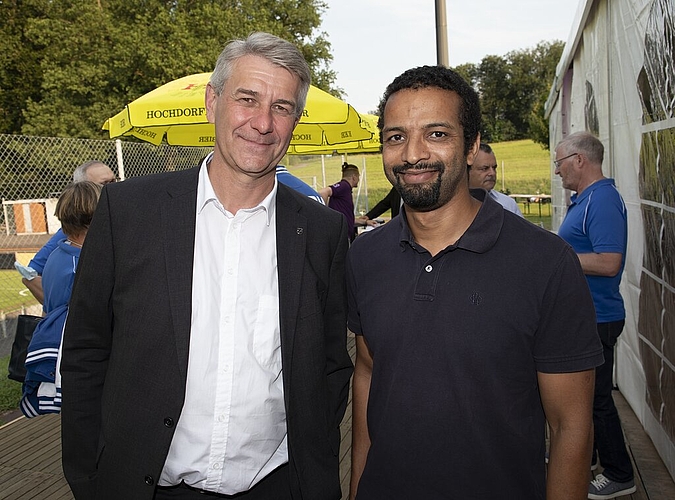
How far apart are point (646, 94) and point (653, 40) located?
0.38 m

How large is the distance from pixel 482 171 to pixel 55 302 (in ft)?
10.3

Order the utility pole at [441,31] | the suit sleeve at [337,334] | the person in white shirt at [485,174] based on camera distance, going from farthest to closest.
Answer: the utility pole at [441,31], the person in white shirt at [485,174], the suit sleeve at [337,334]

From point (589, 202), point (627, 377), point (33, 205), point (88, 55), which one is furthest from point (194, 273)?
point (88, 55)

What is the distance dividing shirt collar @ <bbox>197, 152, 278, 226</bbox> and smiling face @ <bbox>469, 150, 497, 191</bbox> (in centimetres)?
284

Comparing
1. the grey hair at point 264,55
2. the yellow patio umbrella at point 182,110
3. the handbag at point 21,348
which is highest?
the yellow patio umbrella at point 182,110

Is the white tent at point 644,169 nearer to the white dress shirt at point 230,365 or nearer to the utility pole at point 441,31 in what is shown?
the utility pole at point 441,31

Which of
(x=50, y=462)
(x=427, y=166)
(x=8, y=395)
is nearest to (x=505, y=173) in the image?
(x=8, y=395)

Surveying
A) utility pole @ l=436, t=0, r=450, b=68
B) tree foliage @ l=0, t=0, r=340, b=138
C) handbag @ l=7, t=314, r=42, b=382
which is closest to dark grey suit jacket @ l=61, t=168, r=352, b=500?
handbag @ l=7, t=314, r=42, b=382

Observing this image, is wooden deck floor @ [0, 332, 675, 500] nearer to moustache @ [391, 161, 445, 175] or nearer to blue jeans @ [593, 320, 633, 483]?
blue jeans @ [593, 320, 633, 483]

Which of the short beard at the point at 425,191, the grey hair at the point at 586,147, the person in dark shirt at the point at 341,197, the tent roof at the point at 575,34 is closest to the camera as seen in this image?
the short beard at the point at 425,191

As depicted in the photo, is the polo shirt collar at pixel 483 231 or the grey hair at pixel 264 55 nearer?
the polo shirt collar at pixel 483 231

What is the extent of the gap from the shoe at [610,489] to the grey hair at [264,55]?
289 centimetres

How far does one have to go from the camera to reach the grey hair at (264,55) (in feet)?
6.86

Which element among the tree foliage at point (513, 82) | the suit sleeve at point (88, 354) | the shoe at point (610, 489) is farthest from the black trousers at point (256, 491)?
the tree foliage at point (513, 82)
